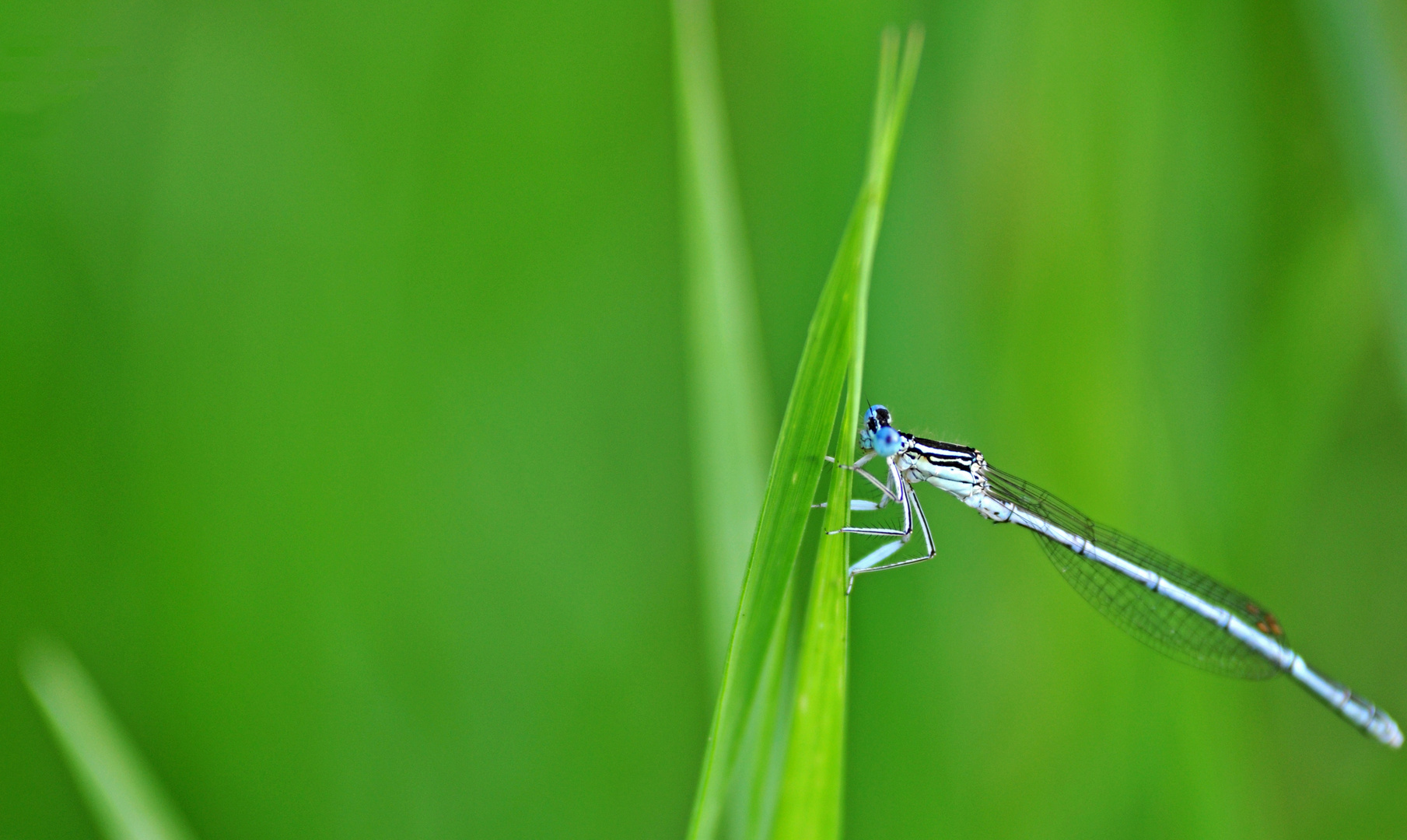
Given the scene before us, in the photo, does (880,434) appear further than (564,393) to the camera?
No

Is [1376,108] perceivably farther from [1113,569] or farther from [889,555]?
[889,555]

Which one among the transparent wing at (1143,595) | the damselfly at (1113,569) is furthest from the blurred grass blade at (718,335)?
the transparent wing at (1143,595)

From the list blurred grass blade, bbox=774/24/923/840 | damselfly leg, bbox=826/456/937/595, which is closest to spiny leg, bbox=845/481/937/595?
damselfly leg, bbox=826/456/937/595

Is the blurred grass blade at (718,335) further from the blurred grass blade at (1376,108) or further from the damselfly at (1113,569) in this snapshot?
the blurred grass blade at (1376,108)

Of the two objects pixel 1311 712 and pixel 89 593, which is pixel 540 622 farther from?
pixel 1311 712

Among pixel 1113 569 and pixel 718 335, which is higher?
pixel 718 335

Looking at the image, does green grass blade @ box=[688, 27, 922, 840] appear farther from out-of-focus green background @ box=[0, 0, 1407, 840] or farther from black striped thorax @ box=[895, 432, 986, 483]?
black striped thorax @ box=[895, 432, 986, 483]

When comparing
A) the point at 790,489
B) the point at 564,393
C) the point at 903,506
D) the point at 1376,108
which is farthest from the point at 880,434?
the point at 1376,108

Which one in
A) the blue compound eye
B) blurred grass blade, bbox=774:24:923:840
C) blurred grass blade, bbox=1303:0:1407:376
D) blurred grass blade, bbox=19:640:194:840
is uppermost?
blurred grass blade, bbox=1303:0:1407:376
